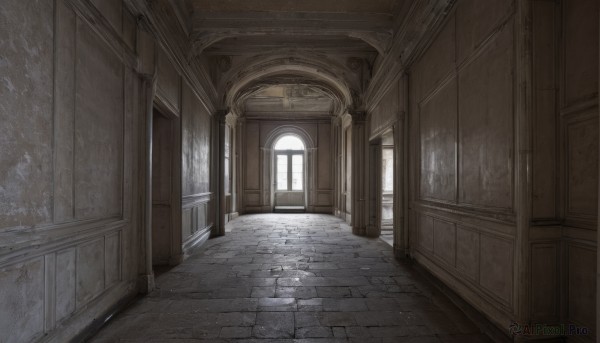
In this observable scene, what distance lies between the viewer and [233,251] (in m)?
5.81

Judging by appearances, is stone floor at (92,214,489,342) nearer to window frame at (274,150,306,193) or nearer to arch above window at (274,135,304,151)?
window frame at (274,150,306,193)

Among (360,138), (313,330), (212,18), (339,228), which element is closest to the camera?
(313,330)

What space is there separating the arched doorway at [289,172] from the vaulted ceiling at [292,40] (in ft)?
11.8

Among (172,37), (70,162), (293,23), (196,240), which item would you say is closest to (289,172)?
(196,240)

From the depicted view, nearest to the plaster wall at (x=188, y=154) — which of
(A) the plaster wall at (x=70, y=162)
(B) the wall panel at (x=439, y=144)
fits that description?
(A) the plaster wall at (x=70, y=162)

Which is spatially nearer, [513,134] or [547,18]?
[547,18]

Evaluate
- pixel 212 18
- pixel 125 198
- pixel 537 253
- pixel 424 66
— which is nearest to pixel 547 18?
pixel 537 253

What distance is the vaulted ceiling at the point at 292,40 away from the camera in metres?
5.05

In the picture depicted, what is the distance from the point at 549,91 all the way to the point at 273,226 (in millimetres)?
7517

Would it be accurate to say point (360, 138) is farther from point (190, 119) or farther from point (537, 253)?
point (537, 253)

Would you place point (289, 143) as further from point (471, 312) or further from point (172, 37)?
point (471, 312)

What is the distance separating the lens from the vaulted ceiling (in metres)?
5.05

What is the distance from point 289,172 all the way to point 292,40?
774 cm

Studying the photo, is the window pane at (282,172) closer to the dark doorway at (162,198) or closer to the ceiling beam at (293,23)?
the ceiling beam at (293,23)
